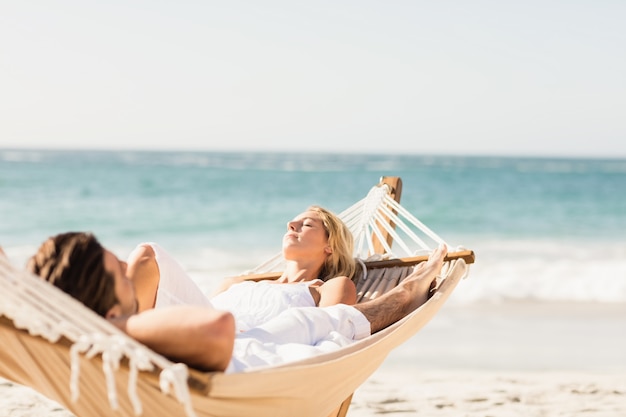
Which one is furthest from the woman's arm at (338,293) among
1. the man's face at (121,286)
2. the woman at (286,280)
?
the man's face at (121,286)

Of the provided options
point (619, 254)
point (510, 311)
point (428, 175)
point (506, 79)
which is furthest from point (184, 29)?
point (510, 311)

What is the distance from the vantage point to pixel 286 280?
8.84 ft

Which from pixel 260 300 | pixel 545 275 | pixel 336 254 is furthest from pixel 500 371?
pixel 545 275

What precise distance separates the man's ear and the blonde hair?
1268 mm

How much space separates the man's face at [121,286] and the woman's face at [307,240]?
3.77ft

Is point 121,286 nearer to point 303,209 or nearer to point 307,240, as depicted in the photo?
point 307,240

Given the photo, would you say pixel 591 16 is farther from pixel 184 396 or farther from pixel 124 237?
pixel 184 396

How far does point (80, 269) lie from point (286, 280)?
133cm

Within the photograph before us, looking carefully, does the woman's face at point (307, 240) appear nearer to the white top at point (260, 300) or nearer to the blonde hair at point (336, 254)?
the blonde hair at point (336, 254)

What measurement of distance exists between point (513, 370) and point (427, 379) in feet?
1.57

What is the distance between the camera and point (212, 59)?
21.7m

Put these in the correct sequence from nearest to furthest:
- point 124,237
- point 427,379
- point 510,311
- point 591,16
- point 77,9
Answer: point 427,379 → point 510,311 → point 124,237 → point 591,16 → point 77,9

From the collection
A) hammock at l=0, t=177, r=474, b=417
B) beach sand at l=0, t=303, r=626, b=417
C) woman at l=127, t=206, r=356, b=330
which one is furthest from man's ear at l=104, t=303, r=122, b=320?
beach sand at l=0, t=303, r=626, b=417

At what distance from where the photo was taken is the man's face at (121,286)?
143cm
